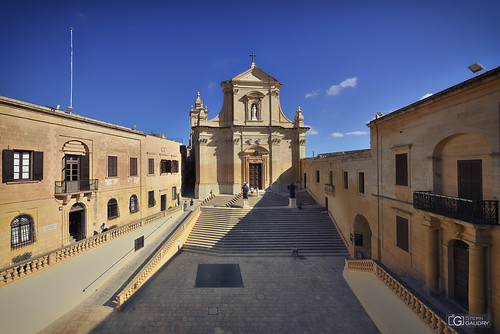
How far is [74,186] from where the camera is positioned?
1277 centimetres

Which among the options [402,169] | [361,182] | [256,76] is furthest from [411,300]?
[256,76]

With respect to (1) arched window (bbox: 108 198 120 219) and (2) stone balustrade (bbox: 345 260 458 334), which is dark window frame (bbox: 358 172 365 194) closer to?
(2) stone balustrade (bbox: 345 260 458 334)

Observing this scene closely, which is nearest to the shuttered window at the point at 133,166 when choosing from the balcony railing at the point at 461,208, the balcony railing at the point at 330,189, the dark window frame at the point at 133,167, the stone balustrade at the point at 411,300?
the dark window frame at the point at 133,167

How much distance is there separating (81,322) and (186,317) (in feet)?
15.0

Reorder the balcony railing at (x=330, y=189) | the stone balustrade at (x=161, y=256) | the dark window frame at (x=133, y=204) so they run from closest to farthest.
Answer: the stone balustrade at (x=161, y=256) < the dark window frame at (x=133, y=204) < the balcony railing at (x=330, y=189)

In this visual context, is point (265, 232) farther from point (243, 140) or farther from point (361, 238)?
point (243, 140)

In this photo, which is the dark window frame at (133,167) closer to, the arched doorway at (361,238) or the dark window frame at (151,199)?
the dark window frame at (151,199)

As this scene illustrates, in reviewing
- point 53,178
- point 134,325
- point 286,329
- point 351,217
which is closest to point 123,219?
point 53,178

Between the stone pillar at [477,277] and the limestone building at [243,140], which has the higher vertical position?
the limestone building at [243,140]

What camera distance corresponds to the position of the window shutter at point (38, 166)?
36.1 ft

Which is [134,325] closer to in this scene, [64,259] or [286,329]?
[64,259]

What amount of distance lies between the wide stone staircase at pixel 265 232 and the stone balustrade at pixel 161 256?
0.73m

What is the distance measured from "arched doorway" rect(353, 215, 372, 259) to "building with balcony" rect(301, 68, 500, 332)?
8.33ft

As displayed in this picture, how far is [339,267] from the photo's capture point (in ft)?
46.9
